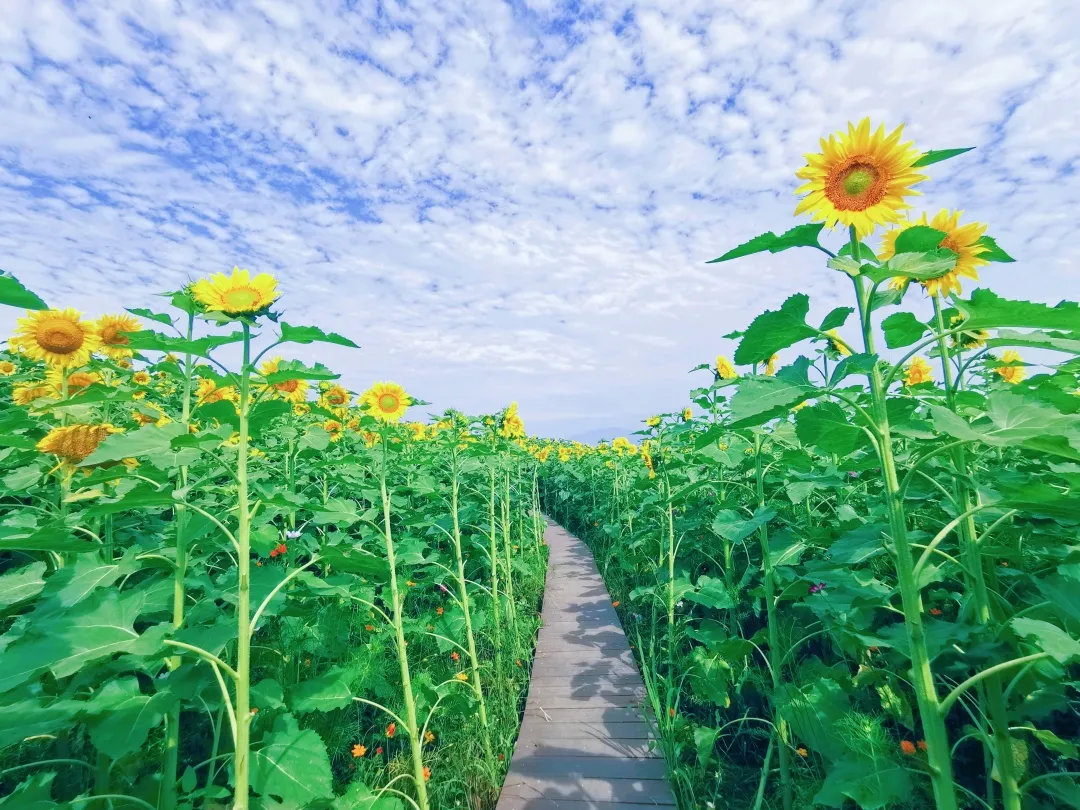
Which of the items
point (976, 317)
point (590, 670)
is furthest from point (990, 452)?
point (590, 670)

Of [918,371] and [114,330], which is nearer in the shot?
[114,330]

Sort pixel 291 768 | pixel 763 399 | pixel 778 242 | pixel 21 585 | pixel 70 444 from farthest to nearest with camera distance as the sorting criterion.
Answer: pixel 70 444, pixel 21 585, pixel 291 768, pixel 778 242, pixel 763 399

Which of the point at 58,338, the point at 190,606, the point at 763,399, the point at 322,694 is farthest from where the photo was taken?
the point at 58,338

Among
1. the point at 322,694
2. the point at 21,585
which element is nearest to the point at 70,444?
the point at 21,585

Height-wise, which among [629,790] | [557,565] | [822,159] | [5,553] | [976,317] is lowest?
[629,790]

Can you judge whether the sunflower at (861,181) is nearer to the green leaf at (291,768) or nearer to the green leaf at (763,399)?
the green leaf at (763,399)

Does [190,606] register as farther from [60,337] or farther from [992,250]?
[992,250]

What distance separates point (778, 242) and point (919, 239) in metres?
0.35

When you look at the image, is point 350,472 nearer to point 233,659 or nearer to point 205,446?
point 233,659

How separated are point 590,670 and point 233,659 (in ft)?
9.74

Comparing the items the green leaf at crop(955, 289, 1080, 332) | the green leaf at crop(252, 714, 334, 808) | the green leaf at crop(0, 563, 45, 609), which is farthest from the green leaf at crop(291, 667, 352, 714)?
the green leaf at crop(955, 289, 1080, 332)

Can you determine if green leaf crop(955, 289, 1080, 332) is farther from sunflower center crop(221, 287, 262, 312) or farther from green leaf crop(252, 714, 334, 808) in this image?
green leaf crop(252, 714, 334, 808)

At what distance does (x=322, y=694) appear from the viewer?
2.09 metres

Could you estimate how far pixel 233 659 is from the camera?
249cm
